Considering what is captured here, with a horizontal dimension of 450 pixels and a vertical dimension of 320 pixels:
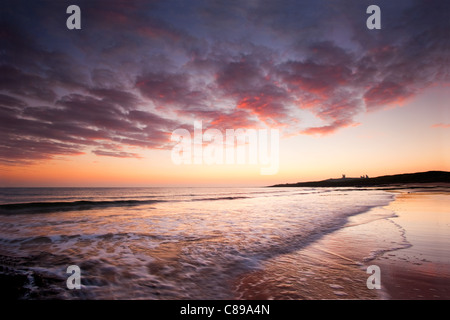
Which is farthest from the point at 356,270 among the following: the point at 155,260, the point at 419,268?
the point at 155,260

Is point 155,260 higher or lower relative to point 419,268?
lower

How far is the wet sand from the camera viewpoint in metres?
3.40

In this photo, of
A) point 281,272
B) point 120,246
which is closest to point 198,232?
point 120,246

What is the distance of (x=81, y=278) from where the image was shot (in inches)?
159

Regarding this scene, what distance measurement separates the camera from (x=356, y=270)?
4.31 metres

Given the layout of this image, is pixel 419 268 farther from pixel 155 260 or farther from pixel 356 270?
pixel 155 260

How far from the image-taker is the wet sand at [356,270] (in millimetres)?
3398

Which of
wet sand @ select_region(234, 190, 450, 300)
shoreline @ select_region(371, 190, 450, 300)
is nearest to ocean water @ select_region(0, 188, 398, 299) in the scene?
wet sand @ select_region(234, 190, 450, 300)

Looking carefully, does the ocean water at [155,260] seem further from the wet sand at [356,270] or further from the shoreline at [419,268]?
the shoreline at [419,268]

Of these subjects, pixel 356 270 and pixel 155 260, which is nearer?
pixel 356 270

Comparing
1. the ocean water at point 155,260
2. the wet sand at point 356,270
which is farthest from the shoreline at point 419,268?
the ocean water at point 155,260

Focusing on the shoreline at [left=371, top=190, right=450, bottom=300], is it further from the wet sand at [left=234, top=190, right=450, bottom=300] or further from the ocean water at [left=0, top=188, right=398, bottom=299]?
the ocean water at [left=0, top=188, right=398, bottom=299]
